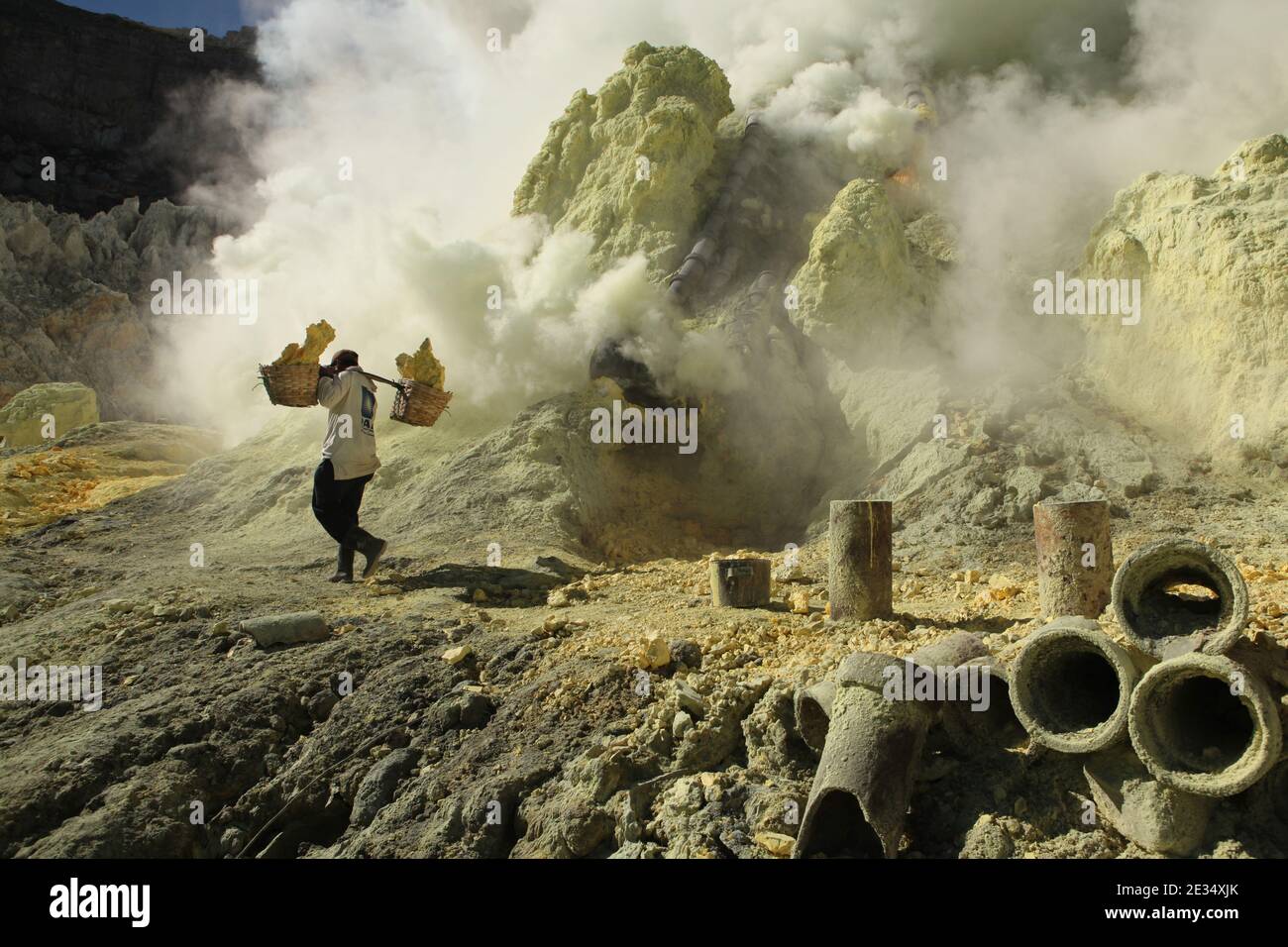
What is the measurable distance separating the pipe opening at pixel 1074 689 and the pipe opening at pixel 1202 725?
23 centimetres

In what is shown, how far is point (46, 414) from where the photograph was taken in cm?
1633

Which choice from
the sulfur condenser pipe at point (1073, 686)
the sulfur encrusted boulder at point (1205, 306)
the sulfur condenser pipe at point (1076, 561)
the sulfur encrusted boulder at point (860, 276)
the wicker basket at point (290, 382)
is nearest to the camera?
the sulfur condenser pipe at point (1073, 686)

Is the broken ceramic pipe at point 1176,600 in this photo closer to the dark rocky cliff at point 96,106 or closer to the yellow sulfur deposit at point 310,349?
the yellow sulfur deposit at point 310,349

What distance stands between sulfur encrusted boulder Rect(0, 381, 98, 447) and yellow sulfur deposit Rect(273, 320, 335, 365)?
10.9 metres

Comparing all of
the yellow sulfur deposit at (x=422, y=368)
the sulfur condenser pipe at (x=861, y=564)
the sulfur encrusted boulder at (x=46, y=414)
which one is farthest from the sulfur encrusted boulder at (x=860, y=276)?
the sulfur encrusted boulder at (x=46, y=414)

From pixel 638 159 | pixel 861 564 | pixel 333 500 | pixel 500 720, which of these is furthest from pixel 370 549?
pixel 638 159

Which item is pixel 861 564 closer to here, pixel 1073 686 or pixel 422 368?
pixel 1073 686

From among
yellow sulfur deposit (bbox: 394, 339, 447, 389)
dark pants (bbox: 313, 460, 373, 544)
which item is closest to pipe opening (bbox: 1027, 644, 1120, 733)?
dark pants (bbox: 313, 460, 373, 544)

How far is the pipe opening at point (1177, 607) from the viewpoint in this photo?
3765 millimetres

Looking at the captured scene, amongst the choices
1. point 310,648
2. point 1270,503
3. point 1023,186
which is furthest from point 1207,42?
point 310,648

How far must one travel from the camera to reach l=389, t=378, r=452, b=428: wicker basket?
25.9 feet

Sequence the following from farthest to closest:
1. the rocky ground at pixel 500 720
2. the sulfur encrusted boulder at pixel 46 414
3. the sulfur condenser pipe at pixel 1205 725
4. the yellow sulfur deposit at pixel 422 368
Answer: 1. the sulfur encrusted boulder at pixel 46 414
2. the yellow sulfur deposit at pixel 422 368
3. the rocky ground at pixel 500 720
4. the sulfur condenser pipe at pixel 1205 725

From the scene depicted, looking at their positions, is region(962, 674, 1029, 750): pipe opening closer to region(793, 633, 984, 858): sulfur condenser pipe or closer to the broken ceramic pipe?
region(793, 633, 984, 858): sulfur condenser pipe

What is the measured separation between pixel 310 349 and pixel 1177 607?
6.15m
